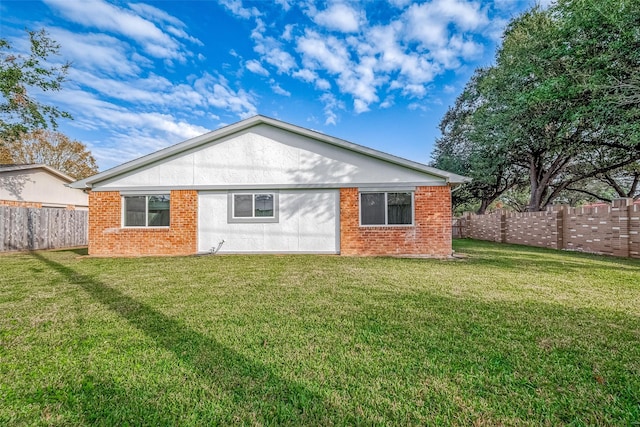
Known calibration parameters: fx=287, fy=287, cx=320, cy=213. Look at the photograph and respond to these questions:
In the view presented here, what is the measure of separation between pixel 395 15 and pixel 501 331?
12.6 m

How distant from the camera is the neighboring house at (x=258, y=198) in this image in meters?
9.63

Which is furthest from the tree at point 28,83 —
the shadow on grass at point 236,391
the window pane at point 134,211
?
the shadow on grass at point 236,391

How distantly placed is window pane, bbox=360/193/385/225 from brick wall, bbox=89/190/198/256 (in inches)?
228

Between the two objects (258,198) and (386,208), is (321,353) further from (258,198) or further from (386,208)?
(258,198)

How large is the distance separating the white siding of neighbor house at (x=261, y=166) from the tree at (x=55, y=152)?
23.7 meters

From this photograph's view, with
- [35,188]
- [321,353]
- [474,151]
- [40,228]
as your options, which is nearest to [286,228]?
[321,353]

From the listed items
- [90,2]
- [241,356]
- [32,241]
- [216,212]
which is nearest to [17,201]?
[32,241]

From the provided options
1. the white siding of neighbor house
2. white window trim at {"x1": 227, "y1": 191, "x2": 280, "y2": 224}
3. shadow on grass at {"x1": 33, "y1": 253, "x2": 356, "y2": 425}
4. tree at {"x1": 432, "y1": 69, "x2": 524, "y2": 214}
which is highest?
tree at {"x1": 432, "y1": 69, "x2": 524, "y2": 214}

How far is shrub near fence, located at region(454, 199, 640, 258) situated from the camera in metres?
8.99

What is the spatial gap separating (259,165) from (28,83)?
1450 cm

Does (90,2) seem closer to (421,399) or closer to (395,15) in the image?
(395,15)

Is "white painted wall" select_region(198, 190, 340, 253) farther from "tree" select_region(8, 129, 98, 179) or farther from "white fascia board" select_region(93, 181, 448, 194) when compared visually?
"tree" select_region(8, 129, 98, 179)

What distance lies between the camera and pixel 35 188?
48.6 ft

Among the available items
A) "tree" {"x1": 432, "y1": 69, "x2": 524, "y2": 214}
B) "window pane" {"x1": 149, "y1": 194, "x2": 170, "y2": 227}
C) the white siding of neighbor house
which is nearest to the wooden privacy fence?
the white siding of neighbor house
